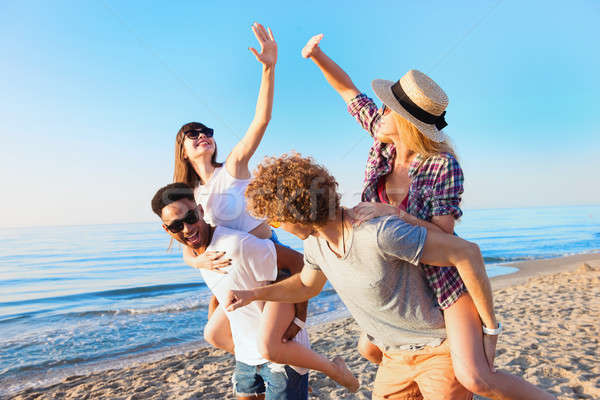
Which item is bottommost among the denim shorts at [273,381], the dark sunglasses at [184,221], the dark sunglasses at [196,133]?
the denim shorts at [273,381]

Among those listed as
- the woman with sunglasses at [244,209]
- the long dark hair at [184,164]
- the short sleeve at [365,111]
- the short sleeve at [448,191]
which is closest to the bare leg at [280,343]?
→ the woman with sunglasses at [244,209]

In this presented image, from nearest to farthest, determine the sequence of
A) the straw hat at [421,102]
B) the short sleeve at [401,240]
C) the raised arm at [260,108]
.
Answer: the short sleeve at [401,240] < the straw hat at [421,102] < the raised arm at [260,108]

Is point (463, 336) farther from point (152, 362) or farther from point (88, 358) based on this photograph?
point (88, 358)

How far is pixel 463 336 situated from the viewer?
2.06 metres

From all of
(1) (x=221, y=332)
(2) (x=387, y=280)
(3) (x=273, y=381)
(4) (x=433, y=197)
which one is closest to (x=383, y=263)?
(2) (x=387, y=280)

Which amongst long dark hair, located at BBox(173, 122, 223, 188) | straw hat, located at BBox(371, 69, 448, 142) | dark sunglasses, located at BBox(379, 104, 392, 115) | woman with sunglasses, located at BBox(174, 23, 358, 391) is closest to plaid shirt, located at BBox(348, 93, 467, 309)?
straw hat, located at BBox(371, 69, 448, 142)

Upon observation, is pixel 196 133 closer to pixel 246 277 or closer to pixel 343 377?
pixel 246 277

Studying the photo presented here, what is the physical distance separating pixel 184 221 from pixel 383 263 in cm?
159

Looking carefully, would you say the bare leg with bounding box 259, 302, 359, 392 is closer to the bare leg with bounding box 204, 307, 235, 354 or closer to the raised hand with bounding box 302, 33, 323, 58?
the bare leg with bounding box 204, 307, 235, 354

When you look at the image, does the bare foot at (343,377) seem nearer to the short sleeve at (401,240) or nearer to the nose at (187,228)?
the nose at (187,228)

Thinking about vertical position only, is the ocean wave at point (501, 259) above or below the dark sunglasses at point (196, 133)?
below

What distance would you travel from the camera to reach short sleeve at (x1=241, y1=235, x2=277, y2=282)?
2.78 m

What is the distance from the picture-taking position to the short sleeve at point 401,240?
75.2 inches

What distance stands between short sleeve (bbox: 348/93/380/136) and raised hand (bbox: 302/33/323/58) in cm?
45
